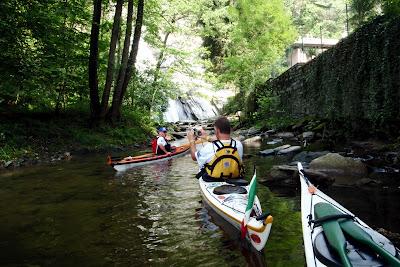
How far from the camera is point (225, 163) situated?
5824 millimetres

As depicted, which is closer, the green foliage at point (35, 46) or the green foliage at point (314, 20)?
the green foliage at point (35, 46)

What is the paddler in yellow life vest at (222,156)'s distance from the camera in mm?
5672

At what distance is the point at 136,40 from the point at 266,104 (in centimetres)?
881

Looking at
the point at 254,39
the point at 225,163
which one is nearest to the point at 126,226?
the point at 225,163

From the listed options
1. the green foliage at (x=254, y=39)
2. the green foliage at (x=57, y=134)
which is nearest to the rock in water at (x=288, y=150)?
the green foliage at (x=57, y=134)

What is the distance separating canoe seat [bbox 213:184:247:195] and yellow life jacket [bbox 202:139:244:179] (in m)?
0.36

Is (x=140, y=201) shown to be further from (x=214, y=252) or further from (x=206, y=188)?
(x=214, y=252)

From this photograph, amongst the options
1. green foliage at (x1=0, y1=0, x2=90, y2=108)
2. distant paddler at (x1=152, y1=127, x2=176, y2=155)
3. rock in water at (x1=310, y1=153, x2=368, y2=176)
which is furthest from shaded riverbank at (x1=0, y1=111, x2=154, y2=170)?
rock in water at (x1=310, y1=153, x2=368, y2=176)

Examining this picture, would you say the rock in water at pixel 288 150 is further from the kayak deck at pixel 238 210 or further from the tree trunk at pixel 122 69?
the tree trunk at pixel 122 69

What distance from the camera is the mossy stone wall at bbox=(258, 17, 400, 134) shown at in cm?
925

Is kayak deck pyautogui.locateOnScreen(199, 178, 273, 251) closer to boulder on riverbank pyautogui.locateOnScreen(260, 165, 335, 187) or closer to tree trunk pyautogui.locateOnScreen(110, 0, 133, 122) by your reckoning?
boulder on riverbank pyautogui.locateOnScreen(260, 165, 335, 187)

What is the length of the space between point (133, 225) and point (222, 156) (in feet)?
5.55

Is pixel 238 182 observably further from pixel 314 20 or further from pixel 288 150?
pixel 314 20

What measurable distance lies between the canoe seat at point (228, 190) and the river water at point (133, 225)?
430 millimetres
